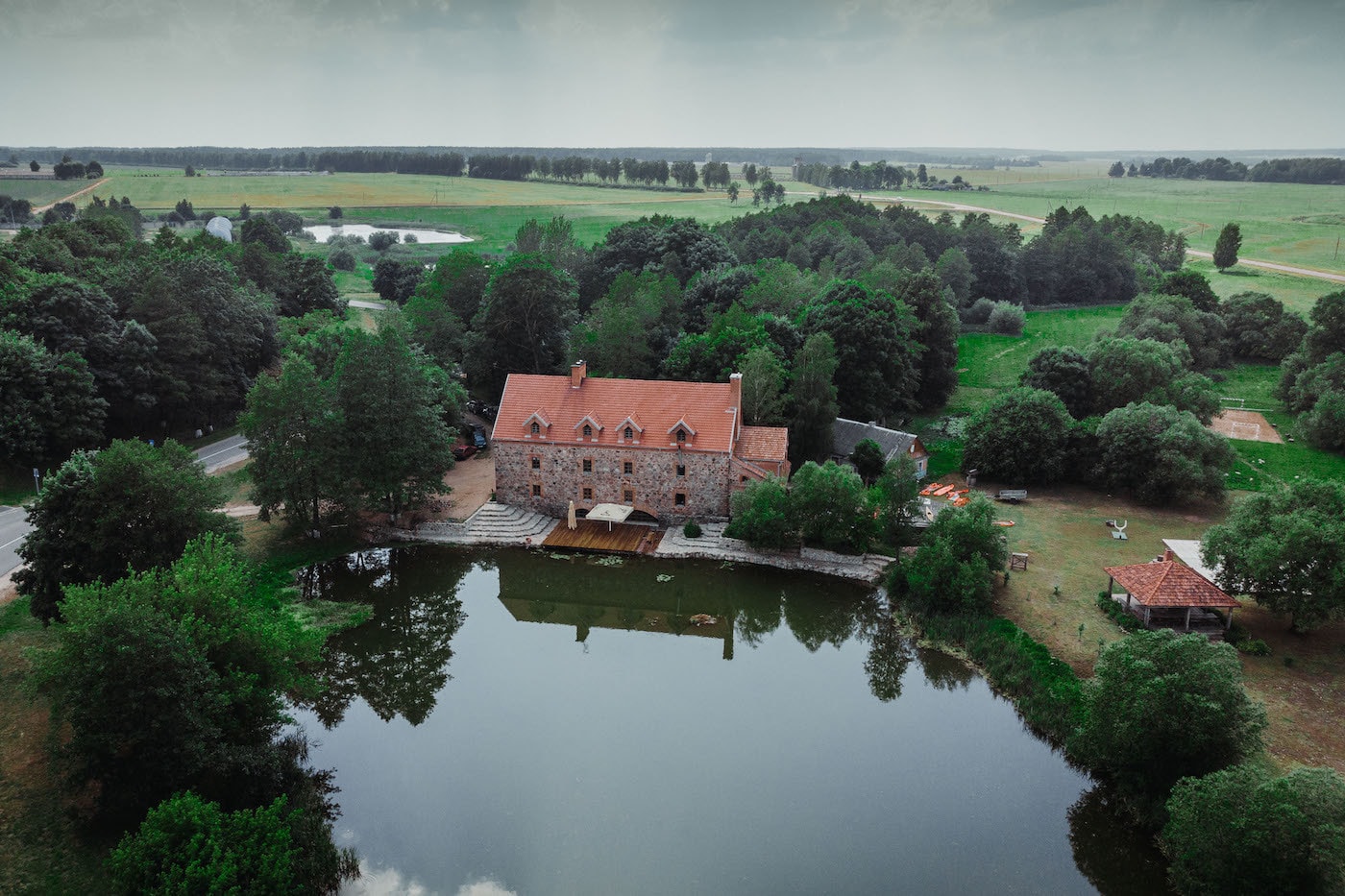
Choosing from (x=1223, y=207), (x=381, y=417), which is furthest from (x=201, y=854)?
(x=1223, y=207)

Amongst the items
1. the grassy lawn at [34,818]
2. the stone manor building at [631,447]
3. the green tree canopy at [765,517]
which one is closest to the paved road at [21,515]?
the grassy lawn at [34,818]

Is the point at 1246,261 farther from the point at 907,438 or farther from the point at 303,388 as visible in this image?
the point at 303,388

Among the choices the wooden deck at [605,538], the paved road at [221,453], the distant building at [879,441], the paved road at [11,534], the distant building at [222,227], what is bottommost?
the wooden deck at [605,538]

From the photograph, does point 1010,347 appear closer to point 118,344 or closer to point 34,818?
point 118,344

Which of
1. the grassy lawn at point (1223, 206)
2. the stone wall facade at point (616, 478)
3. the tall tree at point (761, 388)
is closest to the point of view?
the stone wall facade at point (616, 478)

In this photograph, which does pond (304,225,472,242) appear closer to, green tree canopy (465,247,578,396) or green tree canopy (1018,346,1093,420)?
green tree canopy (465,247,578,396)

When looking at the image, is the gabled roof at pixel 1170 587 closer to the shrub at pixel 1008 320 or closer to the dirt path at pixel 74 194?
the shrub at pixel 1008 320

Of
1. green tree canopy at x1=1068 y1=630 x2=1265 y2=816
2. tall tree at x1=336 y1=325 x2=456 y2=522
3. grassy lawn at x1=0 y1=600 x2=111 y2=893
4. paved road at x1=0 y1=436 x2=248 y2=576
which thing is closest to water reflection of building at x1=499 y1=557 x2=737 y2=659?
tall tree at x1=336 y1=325 x2=456 y2=522
